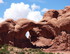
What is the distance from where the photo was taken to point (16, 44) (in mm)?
40656

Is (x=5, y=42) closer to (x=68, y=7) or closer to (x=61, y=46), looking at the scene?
(x=61, y=46)

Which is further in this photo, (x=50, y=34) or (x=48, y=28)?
(x=50, y=34)

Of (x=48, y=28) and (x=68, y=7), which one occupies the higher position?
(x=68, y=7)

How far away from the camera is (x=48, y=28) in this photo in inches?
1647

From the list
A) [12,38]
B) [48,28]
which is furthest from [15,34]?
[48,28]

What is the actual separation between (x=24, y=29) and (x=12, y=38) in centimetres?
271

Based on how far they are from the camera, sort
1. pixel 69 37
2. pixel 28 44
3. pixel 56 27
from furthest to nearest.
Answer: pixel 28 44 → pixel 56 27 → pixel 69 37

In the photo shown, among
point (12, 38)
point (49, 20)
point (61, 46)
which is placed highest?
A: point (49, 20)

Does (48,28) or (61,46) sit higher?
(48,28)

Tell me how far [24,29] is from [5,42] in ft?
13.5

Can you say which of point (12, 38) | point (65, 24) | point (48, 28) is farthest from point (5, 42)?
point (65, 24)

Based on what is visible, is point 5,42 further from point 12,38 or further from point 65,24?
point 65,24

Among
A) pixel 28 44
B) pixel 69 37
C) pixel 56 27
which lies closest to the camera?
pixel 69 37

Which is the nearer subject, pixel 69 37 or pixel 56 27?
pixel 69 37
